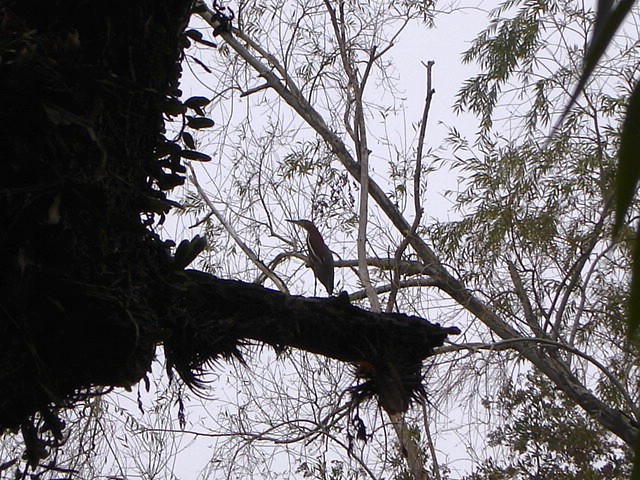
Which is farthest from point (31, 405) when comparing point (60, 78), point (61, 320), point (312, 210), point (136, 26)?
point (312, 210)

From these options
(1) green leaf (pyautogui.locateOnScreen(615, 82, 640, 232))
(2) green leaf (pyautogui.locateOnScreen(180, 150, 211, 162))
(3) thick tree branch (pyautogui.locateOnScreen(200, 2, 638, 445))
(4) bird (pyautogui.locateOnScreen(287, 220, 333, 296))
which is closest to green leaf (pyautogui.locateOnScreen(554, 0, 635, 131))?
(1) green leaf (pyautogui.locateOnScreen(615, 82, 640, 232))

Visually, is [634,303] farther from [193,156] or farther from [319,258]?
[319,258]

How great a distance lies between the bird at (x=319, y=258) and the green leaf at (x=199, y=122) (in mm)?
3205

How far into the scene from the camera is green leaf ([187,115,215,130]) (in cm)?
148

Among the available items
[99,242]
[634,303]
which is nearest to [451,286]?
[99,242]

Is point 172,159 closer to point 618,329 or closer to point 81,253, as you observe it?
point 81,253

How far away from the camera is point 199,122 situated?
1492 mm

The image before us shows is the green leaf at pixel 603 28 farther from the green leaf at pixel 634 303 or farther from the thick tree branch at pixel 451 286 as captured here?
the thick tree branch at pixel 451 286

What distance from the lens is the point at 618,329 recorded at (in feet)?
16.2

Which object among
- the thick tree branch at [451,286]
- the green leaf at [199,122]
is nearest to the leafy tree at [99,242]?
the green leaf at [199,122]

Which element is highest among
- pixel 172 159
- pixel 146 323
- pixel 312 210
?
pixel 312 210

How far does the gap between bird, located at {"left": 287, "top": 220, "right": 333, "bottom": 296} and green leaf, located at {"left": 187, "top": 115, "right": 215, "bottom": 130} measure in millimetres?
3205

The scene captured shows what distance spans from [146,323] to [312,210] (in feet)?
14.0

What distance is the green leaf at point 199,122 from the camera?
148 centimetres
